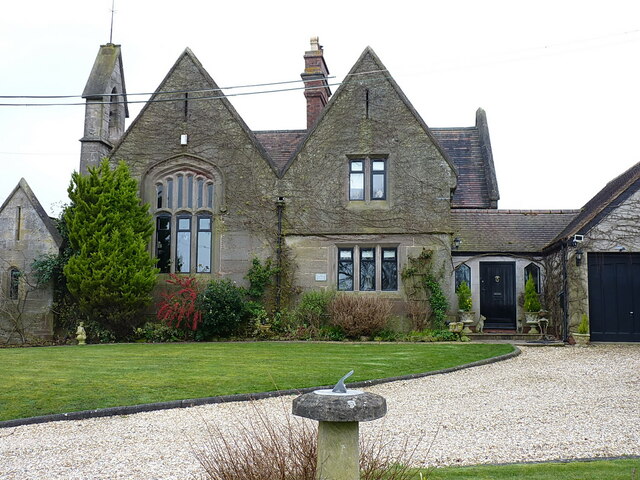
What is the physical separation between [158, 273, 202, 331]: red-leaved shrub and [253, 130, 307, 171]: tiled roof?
4.81 m

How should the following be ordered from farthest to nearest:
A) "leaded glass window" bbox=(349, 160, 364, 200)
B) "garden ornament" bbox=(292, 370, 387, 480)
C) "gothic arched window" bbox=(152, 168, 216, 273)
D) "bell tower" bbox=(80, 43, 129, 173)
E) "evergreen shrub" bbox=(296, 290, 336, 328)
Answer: "bell tower" bbox=(80, 43, 129, 173), "gothic arched window" bbox=(152, 168, 216, 273), "leaded glass window" bbox=(349, 160, 364, 200), "evergreen shrub" bbox=(296, 290, 336, 328), "garden ornament" bbox=(292, 370, 387, 480)

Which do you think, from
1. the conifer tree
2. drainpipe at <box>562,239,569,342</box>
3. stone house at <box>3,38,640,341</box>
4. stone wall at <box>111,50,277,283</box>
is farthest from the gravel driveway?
the conifer tree

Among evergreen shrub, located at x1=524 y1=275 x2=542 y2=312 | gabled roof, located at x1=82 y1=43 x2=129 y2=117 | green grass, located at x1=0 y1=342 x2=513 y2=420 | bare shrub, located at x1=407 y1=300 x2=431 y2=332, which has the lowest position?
green grass, located at x1=0 y1=342 x2=513 y2=420

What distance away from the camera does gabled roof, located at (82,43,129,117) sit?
2238 centimetres

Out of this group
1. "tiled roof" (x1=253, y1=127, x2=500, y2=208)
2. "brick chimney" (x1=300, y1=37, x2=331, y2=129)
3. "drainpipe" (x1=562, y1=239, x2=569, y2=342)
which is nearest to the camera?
"drainpipe" (x1=562, y1=239, x2=569, y2=342)

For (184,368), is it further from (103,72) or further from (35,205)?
(103,72)

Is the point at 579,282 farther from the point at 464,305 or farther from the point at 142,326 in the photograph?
the point at 142,326

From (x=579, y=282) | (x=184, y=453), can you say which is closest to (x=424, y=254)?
(x=579, y=282)

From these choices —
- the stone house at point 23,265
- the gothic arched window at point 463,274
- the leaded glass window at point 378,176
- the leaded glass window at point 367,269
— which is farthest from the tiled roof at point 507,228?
the stone house at point 23,265

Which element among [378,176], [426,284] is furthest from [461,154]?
[426,284]

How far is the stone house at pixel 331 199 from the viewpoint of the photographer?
21.1 meters

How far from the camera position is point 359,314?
19.4 m

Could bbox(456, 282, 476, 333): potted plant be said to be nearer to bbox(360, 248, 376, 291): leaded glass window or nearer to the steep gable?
the steep gable

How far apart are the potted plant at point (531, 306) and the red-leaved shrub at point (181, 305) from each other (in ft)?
31.4
